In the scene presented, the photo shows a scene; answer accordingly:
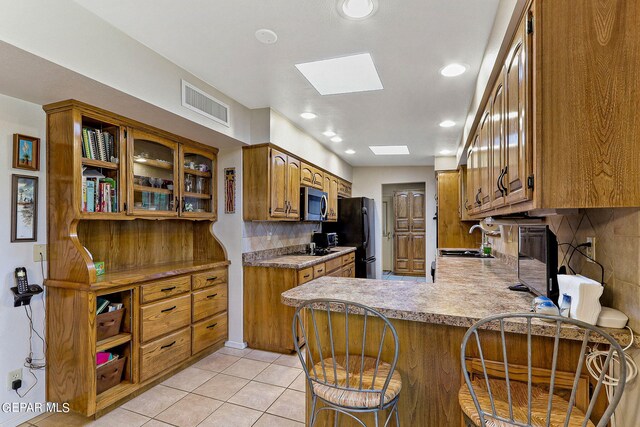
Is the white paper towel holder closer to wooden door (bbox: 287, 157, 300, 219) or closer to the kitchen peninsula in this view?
the kitchen peninsula

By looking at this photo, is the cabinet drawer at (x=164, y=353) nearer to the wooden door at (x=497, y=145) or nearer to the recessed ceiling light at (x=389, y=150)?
the wooden door at (x=497, y=145)

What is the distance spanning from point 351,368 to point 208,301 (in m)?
2.06

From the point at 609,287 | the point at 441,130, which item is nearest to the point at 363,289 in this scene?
the point at 609,287

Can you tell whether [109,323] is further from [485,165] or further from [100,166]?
[485,165]

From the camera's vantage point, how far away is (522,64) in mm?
1346

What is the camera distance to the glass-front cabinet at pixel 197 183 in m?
3.14

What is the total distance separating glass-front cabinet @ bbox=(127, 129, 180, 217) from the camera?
2596mm

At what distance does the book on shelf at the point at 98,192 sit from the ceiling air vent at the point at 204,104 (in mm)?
805

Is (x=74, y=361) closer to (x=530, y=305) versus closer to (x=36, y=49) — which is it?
(x=36, y=49)

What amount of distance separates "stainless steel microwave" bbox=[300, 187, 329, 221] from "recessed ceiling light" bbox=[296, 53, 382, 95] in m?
1.52

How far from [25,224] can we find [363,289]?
2278 mm

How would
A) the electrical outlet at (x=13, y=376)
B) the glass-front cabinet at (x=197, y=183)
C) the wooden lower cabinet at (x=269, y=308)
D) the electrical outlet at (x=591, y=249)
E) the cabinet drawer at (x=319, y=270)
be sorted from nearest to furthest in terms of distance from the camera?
the electrical outlet at (x=591, y=249), the electrical outlet at (x=13, y=376), the glass-front cabinet at (x=197, y=183), the wooden lower cabinet at (x=269, y=308), the cabinet drawer at (x=319, y=270)

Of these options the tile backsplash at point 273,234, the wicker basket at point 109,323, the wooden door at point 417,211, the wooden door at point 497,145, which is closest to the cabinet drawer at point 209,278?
the tile backsplash at point 273,234

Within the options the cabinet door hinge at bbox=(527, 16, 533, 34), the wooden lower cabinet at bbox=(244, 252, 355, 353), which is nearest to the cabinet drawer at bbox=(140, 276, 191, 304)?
the wooden lower cabinet at bbox=(244, 252, 355, 353)
